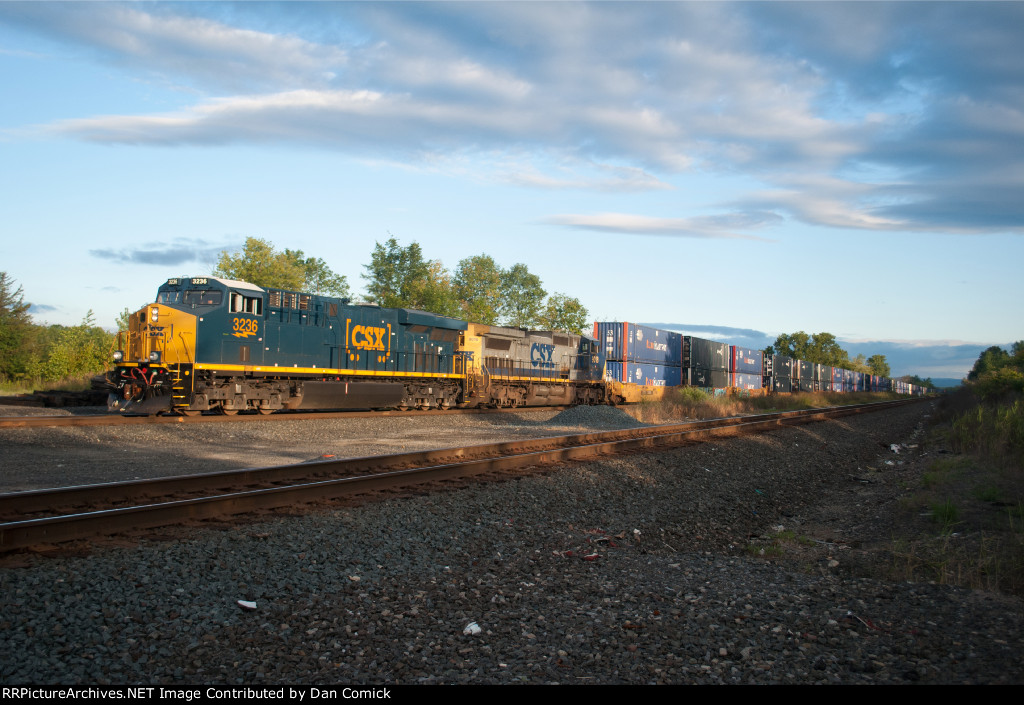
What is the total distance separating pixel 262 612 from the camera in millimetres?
4320

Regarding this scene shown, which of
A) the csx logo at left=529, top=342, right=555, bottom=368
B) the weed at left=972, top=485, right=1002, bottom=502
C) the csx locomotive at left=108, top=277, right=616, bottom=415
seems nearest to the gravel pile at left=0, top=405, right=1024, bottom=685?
the weed at left=972, top=485, right=1002, bottom=502

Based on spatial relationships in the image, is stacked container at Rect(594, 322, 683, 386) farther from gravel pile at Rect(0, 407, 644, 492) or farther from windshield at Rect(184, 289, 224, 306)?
windshield at Rect(184, 289, 224, 306)

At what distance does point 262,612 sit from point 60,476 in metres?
6.57

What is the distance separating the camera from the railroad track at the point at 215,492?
5.56 meters

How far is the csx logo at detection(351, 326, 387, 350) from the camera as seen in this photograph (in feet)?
66.7

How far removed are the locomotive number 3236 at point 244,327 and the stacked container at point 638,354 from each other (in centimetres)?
1700

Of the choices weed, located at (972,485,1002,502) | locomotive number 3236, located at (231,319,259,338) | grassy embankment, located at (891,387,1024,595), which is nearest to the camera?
grassy embankment, located at (891,387,1024,595)

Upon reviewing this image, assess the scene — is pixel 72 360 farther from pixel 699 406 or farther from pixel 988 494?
pixel 988 494

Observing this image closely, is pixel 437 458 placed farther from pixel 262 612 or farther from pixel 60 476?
pixel 262 612

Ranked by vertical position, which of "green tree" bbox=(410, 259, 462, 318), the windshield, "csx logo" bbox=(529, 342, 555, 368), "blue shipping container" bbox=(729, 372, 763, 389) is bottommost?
"blue shipping container" bbox=(729, 372, 763, 389)

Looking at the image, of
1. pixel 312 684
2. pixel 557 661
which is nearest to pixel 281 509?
pixel 312 684

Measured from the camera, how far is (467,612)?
179 inches

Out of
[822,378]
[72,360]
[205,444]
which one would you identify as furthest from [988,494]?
[822,378]

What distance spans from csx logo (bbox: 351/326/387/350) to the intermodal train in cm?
3
